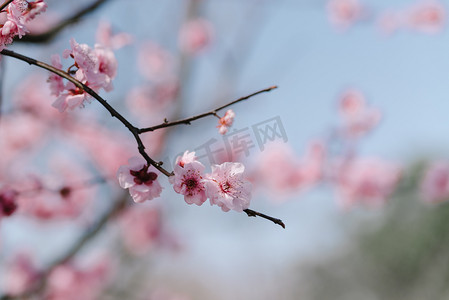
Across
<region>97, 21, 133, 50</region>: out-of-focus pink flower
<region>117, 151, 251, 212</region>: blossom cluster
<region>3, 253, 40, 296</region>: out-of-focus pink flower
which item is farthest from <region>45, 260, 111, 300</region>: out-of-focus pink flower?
<region>117, 151, 251, 212</region>: blossom cluster

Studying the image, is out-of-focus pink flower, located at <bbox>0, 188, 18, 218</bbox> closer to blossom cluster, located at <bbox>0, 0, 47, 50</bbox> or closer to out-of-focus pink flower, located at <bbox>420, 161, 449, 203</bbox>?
blossom cluster, located at <bbox>0, 0, 47, 50</bbox>

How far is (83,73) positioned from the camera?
1.19m

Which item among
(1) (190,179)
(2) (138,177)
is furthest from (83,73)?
(1) (190,179)

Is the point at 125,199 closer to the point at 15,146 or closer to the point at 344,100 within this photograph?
the point at 344,100

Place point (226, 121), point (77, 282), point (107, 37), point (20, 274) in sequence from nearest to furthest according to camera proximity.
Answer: point (226, 121)
point (107, 37)
point (20, 274)
point (77, 282)

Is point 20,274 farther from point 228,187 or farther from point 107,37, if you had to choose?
point 228,187

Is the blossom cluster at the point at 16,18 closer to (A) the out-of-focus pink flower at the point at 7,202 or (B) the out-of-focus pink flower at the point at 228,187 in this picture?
(B) the out-of-focus pink flower at the point at 228,187

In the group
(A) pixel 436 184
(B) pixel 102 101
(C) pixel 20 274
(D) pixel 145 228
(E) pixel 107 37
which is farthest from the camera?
(D) pixel 145 228

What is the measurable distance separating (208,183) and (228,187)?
0.05 metres

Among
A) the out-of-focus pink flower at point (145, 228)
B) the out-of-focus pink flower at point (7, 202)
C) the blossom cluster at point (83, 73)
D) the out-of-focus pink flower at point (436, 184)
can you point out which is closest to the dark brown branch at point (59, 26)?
the blossom cluster at point (83, 73)

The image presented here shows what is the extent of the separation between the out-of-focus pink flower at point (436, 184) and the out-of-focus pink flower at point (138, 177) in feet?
13.1

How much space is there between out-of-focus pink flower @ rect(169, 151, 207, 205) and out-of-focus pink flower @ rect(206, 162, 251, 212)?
27mm

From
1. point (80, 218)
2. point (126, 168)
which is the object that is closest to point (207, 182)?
point (126, 168)

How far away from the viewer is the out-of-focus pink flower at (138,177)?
1127mm
